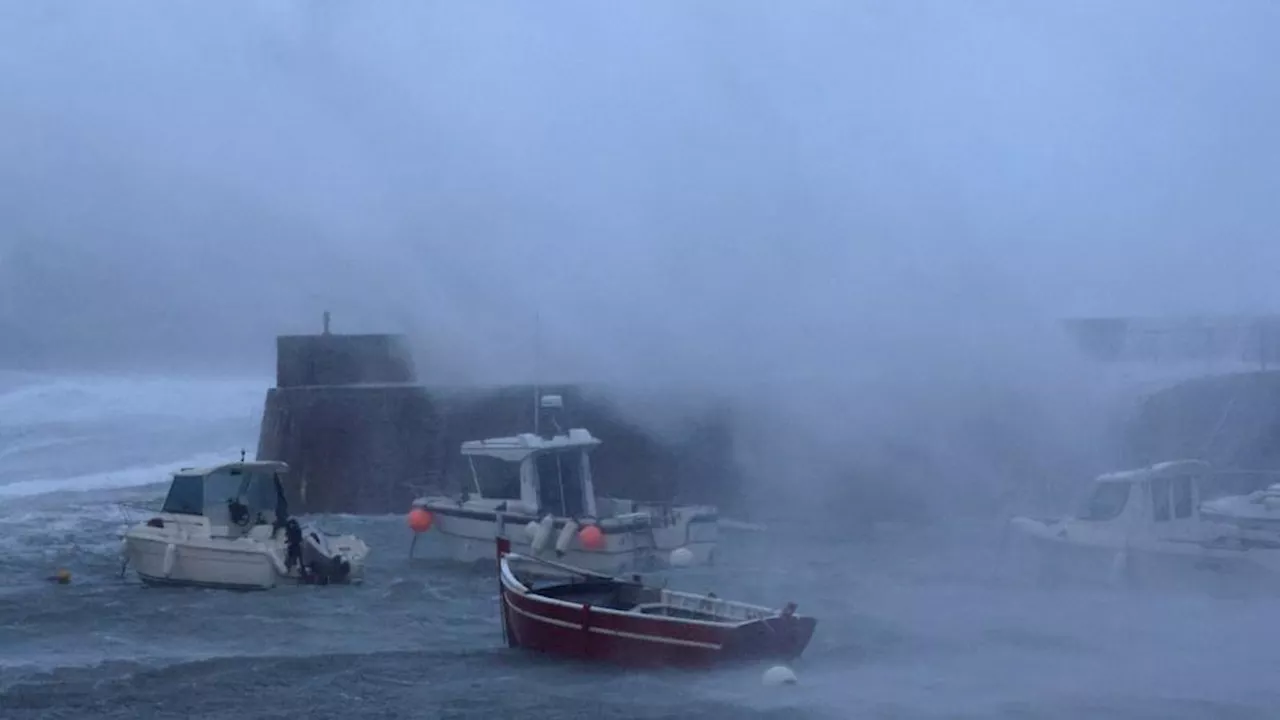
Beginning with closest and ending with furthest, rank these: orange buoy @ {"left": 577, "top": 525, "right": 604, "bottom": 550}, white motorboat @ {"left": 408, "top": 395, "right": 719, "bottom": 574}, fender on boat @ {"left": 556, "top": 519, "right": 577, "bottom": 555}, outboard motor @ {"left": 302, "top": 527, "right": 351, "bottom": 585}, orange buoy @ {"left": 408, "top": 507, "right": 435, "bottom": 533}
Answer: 1. outboard motor @ {"left": 302, "top": 527, "right": 351, "bottom": 585}
2. orange buoy @ {"left": 577, "top": 525, "right": 604, "bottom": 550}
3. fender on boat @ {"left": 556, "top": 519, "right": 577, "bottom": 555}
4. white motorboat @ {"left": 408, "top": 395, "right": 719, "bottom": 574}
5. orange buoy @ {"left": 408, "top": 507, "right": 435, "bottom": 533}

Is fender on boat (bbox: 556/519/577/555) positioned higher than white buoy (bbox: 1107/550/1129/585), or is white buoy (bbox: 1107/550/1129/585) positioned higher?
fender on boat (bbox: 556/519/577/555)

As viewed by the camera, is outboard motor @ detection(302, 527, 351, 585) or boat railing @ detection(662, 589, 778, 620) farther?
outboard motor @ detection(302, 527, 351, 585)

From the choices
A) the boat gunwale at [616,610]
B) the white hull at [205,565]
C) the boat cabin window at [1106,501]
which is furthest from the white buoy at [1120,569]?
the white hull at [205,565]

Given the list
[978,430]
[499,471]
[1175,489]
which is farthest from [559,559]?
[978,430]

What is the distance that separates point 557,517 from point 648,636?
714cm

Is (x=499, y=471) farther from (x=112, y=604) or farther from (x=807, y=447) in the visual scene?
(x=807, y=447)

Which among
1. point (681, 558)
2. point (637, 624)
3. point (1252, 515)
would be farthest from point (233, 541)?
point (1252, 515)

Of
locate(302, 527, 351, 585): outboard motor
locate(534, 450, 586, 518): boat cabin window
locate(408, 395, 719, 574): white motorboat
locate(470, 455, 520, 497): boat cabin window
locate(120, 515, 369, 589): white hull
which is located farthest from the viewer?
locate(470, 455, 520, 497): boat cabin window

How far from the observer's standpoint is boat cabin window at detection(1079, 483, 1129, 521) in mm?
18828

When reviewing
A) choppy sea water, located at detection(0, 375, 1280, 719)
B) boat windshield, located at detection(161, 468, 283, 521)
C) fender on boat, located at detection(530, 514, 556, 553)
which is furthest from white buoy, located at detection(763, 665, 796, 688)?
boat windshield, located at detection(161, 468, 283, 521)

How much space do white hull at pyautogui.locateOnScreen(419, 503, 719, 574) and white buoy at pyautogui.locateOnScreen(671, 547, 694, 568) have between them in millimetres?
44

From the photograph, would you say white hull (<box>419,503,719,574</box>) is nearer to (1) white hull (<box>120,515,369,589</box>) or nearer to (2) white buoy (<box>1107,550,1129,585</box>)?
(1) white hull (<box>120,515,369,589</box>)

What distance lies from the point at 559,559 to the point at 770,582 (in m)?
2.85

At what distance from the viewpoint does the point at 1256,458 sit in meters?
27.3
